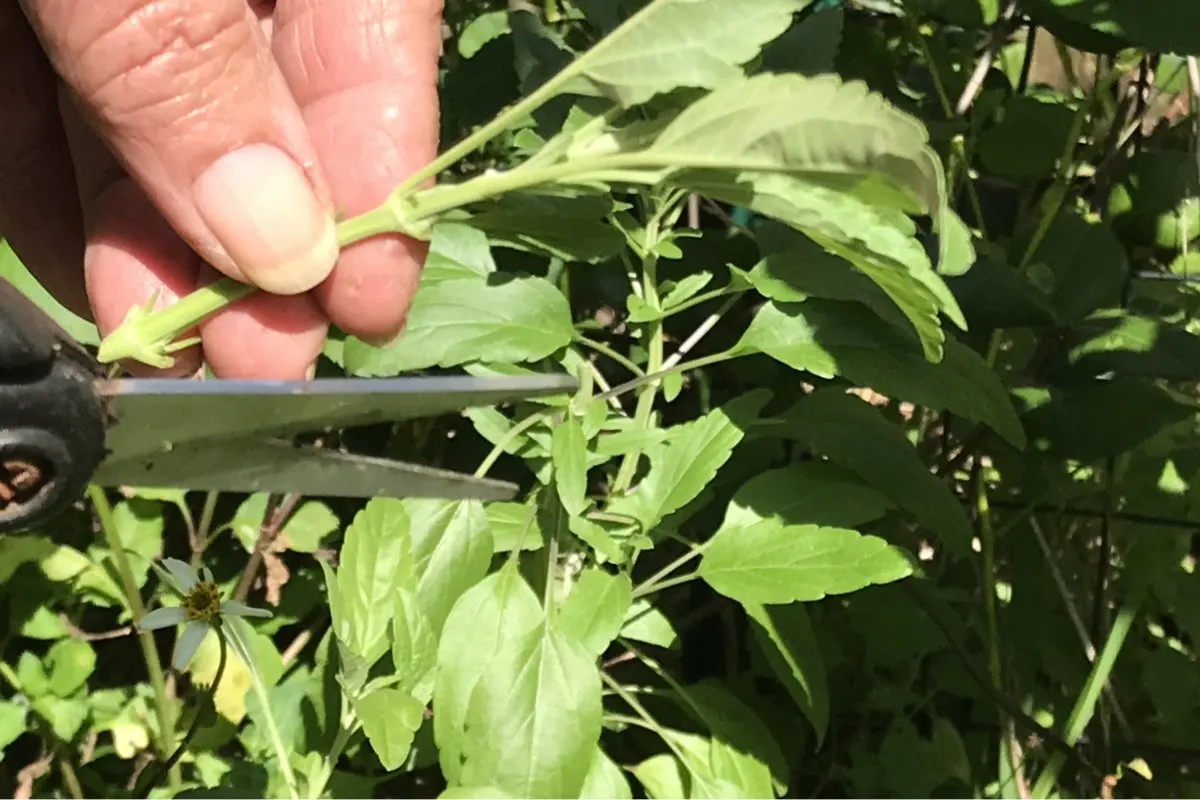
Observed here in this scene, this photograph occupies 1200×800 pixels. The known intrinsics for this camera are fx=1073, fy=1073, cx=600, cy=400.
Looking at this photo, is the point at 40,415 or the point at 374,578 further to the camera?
the point at 374,578

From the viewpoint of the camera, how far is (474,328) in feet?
2.04

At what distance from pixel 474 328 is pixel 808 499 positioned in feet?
0.71

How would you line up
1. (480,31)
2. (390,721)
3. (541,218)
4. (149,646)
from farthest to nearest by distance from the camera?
(480,31) < (149,646) < (390,721) < (541,218)

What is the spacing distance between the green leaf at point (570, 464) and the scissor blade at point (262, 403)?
0.08 m

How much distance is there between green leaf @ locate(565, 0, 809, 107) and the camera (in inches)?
12.8

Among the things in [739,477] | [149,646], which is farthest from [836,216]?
[149,646]

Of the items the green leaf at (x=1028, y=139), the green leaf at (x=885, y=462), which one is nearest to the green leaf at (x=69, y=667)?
the green leaf at (x=885, y=462)

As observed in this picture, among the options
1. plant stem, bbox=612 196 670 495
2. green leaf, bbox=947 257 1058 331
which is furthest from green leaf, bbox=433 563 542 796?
green leaf, bbox=947 257 1058 331

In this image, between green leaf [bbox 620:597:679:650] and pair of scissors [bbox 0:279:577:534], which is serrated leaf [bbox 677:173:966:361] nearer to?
pair of scissors [bbox 0:279:577:534]

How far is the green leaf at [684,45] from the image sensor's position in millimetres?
324

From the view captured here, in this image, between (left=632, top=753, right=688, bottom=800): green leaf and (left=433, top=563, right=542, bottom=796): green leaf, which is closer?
(left=433, top=563, right=542, bottom=796): green leaf

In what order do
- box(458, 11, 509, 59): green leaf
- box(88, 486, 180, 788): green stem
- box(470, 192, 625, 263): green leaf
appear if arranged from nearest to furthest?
box(470, 192, 625, 263): green leaf
box(88, 486, 180, 788): green stem
box(458, 11, 509, 59): green leaf

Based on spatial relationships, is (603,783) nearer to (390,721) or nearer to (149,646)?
(390,721)

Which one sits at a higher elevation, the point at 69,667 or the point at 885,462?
the point at 885,462
